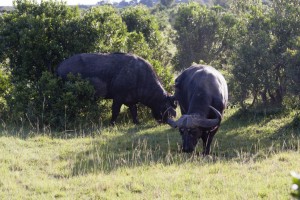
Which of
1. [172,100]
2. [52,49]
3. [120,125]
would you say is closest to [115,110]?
[120,125]

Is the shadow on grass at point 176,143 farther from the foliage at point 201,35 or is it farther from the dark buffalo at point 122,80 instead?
the foliage at point 201,35

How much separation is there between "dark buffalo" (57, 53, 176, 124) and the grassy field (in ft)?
3.98

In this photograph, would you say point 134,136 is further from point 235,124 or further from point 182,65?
point 182,65

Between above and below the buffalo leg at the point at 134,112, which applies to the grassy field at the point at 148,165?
above

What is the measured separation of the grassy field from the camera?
20.2 ft

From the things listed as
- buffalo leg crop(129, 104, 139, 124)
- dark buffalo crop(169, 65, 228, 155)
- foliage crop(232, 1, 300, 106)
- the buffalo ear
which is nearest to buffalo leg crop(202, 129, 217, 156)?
dark buffalo crop(169, 65, 228, 155)

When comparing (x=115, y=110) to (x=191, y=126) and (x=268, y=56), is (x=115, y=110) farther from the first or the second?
(x=268, y=56)

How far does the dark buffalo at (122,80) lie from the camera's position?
11.9 m

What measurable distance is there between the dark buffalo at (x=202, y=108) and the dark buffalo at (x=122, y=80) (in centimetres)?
222

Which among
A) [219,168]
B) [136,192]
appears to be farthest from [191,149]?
[136,192]

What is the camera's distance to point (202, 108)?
884cm

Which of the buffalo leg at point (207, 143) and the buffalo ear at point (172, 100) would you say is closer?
the buffalo leg at point (207, 143)

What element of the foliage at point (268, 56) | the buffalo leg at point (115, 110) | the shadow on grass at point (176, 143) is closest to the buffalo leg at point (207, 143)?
the shadow on grass at point (176, 143)

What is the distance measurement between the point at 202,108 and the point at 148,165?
1.94m
